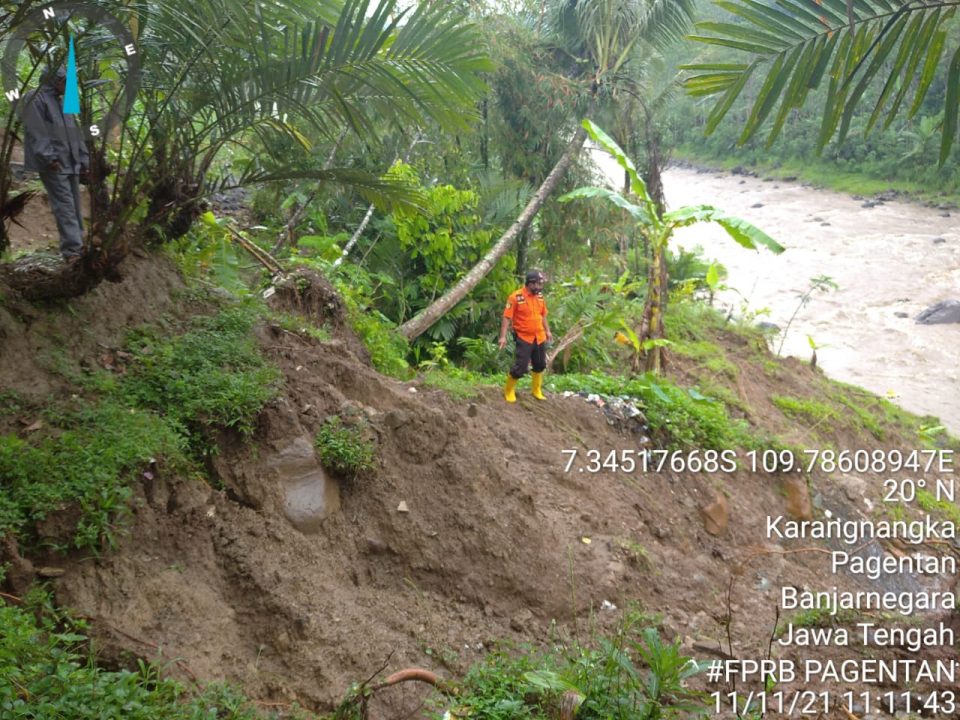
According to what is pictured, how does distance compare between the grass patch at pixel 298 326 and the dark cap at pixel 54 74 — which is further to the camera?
the grass patch at pixel 298 326

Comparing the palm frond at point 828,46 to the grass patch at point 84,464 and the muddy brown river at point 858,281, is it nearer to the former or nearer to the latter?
the grass patch at point 84,464

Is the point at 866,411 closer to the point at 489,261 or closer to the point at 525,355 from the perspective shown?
the point at 489,261

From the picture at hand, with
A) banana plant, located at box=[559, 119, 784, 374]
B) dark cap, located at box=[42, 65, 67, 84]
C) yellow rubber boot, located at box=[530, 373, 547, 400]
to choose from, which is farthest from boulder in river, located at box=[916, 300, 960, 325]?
dark cap, located at box=[42, 65, 67, 84]

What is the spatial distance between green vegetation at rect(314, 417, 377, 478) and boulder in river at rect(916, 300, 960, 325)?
1769 centimetres

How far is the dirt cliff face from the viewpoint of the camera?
360 cm

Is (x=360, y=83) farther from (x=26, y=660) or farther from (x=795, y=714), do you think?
(x=795, y=714)

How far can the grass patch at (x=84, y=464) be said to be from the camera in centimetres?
339

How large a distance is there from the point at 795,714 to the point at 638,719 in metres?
1.29

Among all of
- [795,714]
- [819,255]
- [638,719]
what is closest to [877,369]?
[819,255]

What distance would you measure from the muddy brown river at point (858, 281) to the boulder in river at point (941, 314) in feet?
0.61

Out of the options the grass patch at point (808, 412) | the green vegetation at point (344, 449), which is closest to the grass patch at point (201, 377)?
the green vegetation at point (344, 449)

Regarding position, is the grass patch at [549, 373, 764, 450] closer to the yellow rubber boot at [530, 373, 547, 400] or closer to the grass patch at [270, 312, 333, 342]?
the yellow rubber boot at [530, 373, 547, 400]

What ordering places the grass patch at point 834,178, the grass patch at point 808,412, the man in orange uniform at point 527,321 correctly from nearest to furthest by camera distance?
1. the man in orange uniform at point 527,321
2. the grass patch at point 808,412
3. the grass patch at point 834,178

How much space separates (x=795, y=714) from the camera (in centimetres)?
384
